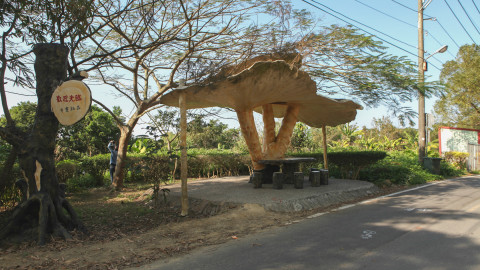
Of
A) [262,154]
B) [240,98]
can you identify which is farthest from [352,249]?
[262,154]

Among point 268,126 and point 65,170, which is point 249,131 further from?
point 65,170

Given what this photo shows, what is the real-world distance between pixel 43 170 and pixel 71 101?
145cm

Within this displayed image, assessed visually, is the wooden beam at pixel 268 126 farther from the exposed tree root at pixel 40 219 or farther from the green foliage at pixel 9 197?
the green foliage at pixel 9 197

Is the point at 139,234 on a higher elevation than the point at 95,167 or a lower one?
lower

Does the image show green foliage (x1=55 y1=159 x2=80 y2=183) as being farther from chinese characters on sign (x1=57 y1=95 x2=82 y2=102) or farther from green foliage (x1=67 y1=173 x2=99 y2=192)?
chinese characters on sign (x1=57 y1=95 x2=82 y2=102)

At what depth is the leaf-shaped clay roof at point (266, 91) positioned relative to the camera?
748 centimetres

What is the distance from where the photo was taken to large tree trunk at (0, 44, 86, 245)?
530 cm

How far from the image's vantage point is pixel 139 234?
5660mm

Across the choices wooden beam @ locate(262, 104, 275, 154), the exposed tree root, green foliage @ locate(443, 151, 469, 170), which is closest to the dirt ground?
the exposed tree root

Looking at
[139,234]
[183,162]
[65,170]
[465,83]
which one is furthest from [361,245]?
[465,83]

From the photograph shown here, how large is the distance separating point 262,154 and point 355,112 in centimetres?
390

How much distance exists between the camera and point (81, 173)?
13.0 meters

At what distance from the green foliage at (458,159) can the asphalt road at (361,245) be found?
1349 centimetres

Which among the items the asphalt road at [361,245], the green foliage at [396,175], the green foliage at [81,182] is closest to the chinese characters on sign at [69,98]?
the asphalt road at [361,245]
